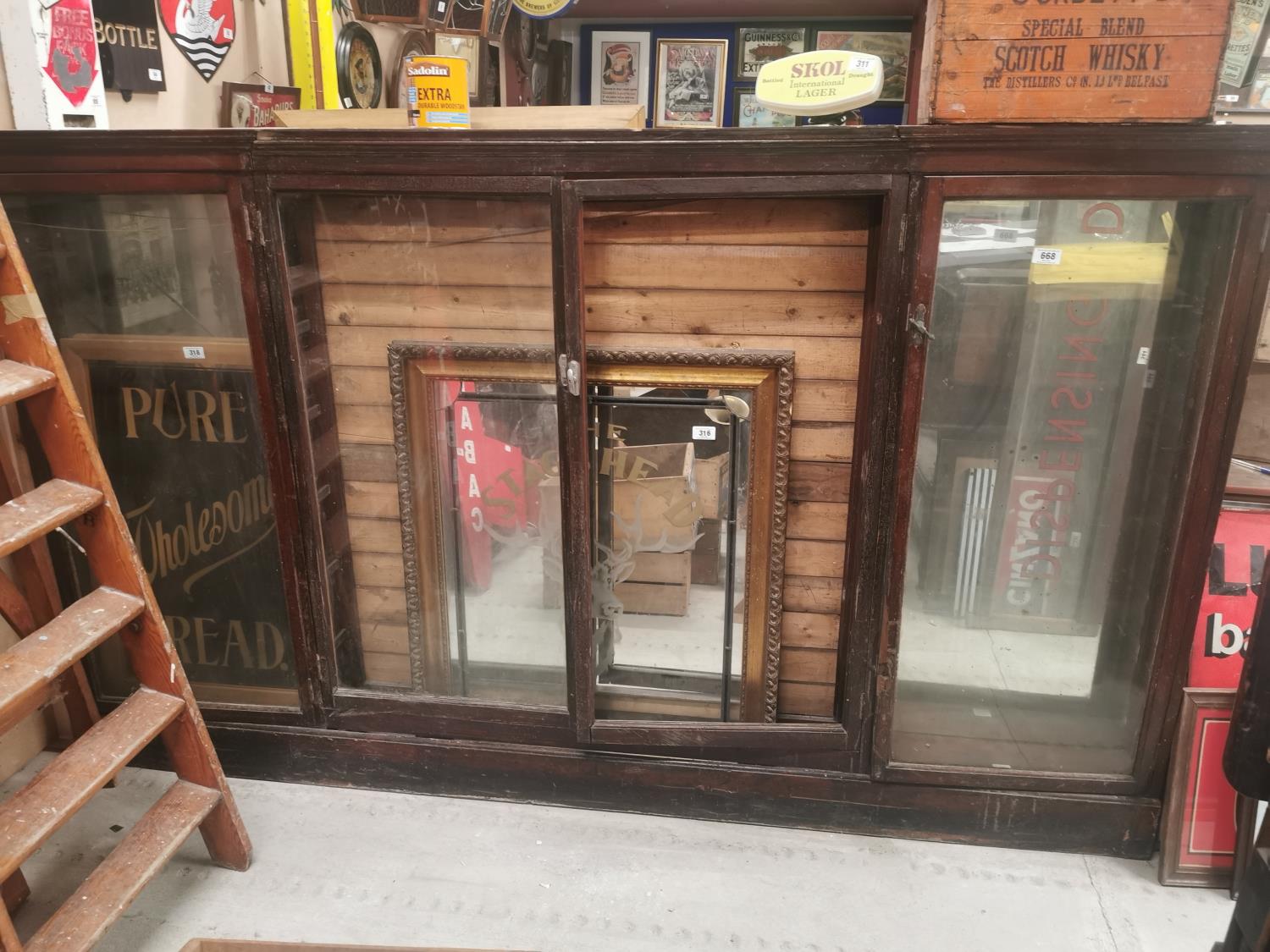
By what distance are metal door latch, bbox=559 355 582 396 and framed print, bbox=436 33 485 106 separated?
6.85 ft

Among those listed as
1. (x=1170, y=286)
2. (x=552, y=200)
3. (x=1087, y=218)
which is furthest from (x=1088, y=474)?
(x=552, y=200)

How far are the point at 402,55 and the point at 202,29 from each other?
126 cm

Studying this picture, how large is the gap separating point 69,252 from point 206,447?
625 millimetres

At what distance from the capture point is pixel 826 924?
209 cm

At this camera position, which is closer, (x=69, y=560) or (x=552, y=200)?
(x=552, y=200)

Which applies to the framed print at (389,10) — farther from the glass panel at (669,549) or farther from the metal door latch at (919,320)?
the metal door latch at (919,320)

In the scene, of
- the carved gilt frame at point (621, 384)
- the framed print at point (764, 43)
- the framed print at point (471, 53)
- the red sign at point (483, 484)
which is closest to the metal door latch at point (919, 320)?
the carved gilt frame at point (621, 384)

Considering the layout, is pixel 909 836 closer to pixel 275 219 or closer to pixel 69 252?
pixel 275 219

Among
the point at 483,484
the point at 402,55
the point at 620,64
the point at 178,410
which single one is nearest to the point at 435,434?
the point at 483,484

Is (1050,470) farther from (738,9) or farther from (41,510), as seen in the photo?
(738,9)

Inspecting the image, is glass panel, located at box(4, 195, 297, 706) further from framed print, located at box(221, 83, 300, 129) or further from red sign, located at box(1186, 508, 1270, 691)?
red sign, located at box(1186, 508, 1270, 691)

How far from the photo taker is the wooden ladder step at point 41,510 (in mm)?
1740

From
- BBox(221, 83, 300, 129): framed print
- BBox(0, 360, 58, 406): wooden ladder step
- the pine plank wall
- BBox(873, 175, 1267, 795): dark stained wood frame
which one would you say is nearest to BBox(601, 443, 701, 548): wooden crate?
the pine plank wall

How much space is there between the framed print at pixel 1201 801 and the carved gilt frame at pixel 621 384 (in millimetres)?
1019
